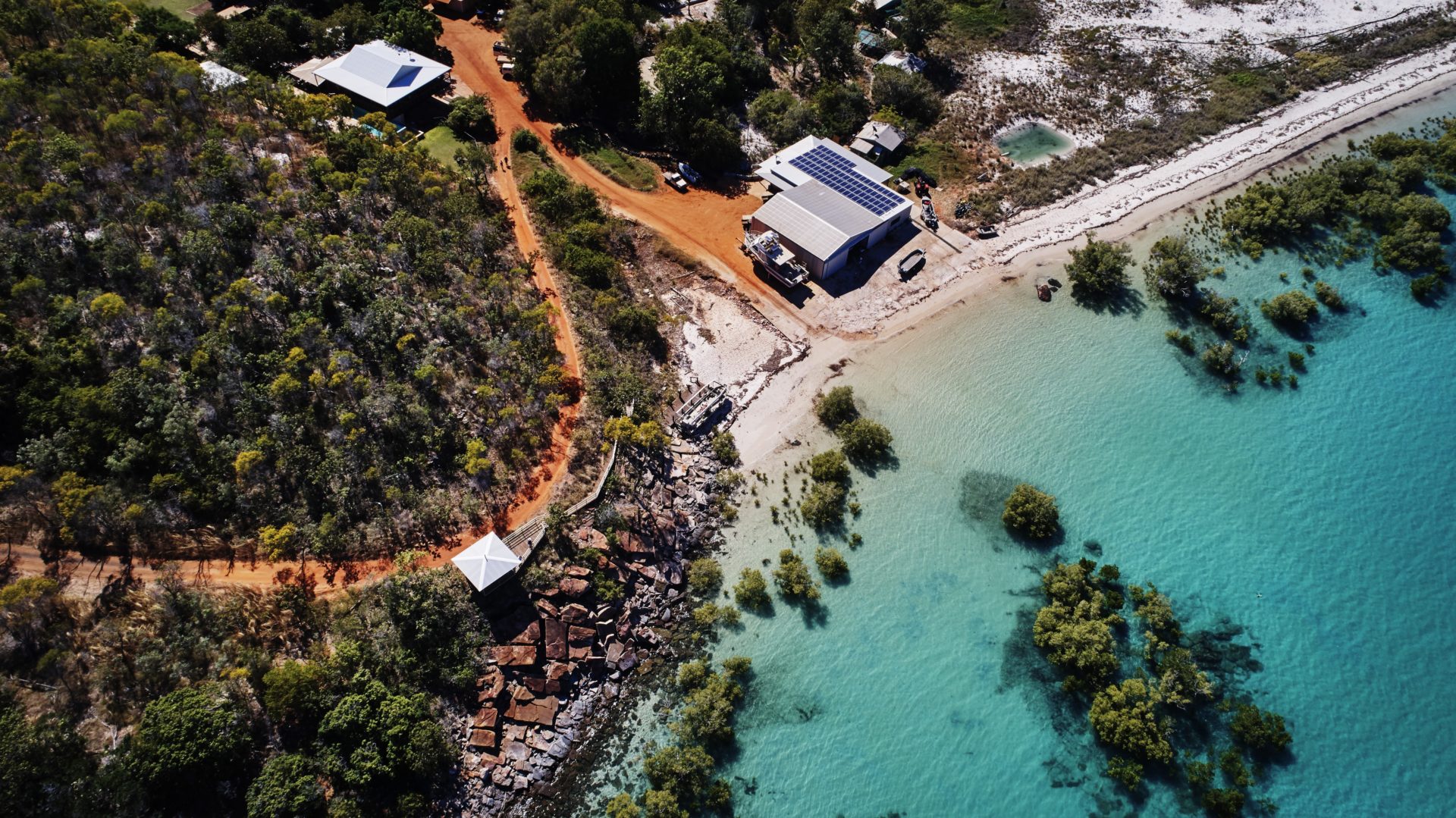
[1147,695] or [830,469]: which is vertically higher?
[830,469]

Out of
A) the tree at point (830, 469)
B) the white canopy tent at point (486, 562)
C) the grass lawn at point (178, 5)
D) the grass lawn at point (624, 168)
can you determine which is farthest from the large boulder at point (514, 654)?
the grass lawn at point (178, 5)

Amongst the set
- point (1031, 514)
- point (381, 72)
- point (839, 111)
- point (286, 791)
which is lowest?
point (1031, 514)

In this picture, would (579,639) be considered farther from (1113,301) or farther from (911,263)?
(1113,301)

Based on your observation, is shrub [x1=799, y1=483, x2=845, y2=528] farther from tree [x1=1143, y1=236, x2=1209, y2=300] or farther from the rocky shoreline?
tree [x1=1143, y1=236, x2=1209, y2=300]

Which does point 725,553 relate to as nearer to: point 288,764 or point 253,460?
point 288,764

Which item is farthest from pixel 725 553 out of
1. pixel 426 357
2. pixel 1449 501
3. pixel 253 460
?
pixel 1449 501

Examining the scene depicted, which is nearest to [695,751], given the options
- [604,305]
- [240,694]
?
[240,694]
